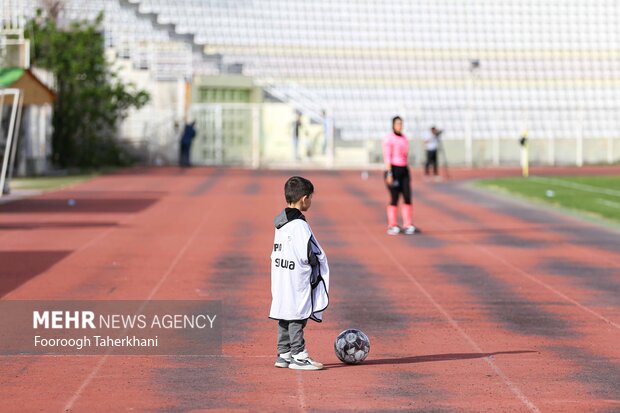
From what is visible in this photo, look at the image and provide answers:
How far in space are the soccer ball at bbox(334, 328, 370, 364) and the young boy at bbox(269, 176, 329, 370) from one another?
353 millimetres

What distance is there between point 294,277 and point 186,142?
40557 mm

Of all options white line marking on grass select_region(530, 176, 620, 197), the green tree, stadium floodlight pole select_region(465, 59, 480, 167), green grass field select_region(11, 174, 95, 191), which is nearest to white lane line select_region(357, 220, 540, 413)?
white line marking on grass select_region(530, 176, 620, 197)

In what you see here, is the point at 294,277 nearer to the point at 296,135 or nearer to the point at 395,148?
the point at 395,148

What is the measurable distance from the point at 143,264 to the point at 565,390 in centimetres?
910

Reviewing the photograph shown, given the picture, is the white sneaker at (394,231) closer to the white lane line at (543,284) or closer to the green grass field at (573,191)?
the white lane line at (543,284)

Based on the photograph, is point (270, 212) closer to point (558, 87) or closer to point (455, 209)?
point (455, 209)

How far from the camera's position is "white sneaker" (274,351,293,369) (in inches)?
381

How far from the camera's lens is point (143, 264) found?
56.4ft

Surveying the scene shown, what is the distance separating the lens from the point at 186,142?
49656mm

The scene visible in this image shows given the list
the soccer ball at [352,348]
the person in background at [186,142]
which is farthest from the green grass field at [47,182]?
the soccer ball at [352,348]

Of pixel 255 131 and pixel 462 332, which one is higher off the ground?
pixel 255 131

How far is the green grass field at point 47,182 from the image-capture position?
34906 mm

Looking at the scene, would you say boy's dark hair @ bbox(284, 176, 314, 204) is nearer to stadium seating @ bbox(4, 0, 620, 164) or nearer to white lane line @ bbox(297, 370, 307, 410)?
white lane line @ bbox(297, 370, 307, 410)

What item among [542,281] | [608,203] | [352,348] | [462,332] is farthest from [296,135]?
[352,348]
